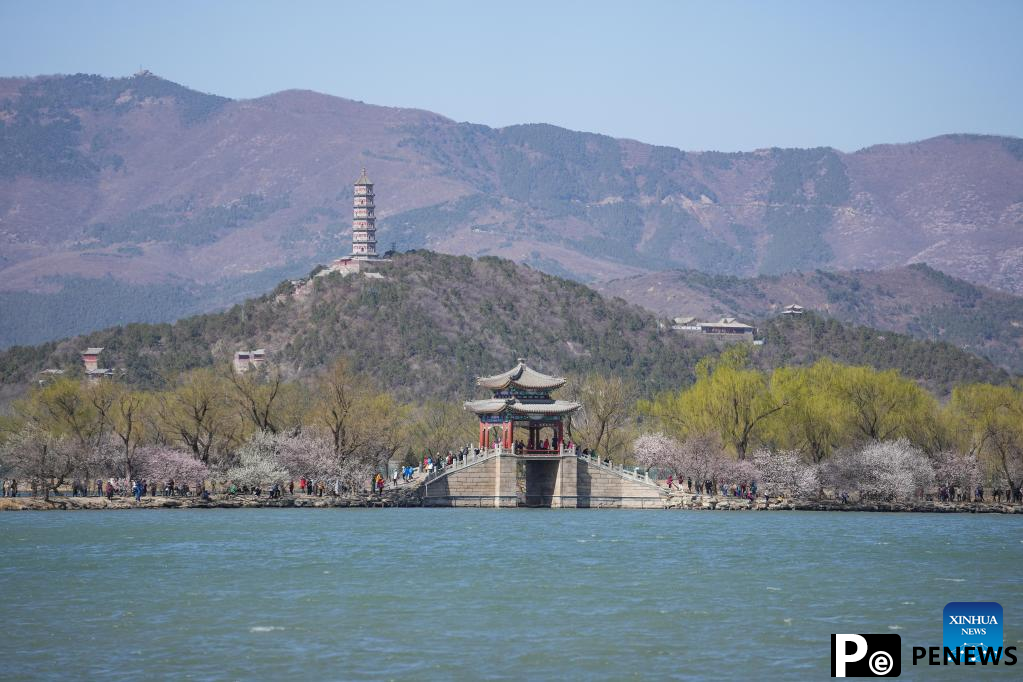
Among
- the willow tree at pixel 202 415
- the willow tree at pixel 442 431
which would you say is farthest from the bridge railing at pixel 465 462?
the willow tree at pixel 442 431

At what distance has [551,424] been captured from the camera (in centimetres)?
10231

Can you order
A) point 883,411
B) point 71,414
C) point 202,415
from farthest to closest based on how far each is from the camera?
1. point 883,411
2. point 71,414
3. point 202,415

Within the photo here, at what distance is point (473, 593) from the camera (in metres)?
57.8

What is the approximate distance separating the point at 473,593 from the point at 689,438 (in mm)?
45889

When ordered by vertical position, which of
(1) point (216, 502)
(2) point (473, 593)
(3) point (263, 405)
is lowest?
(2) point (473, 593)

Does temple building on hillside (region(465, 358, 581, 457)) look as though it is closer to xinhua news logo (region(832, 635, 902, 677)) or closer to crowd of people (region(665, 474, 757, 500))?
crowd of people (region(665, 474, 757, 500))

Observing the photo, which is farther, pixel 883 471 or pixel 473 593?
pixel 883 471

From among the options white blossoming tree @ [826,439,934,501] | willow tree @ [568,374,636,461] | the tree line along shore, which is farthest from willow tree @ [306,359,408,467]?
white blossoming tree @ [826,439,934,501]

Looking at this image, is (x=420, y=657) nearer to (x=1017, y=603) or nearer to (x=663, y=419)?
(x=1017, y=603)

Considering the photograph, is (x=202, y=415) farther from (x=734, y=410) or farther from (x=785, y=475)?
(x=785, y=475)

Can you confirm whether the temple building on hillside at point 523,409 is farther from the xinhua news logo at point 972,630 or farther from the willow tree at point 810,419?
the xinhua news logo at point 972,630

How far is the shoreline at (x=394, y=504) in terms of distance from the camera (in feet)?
295

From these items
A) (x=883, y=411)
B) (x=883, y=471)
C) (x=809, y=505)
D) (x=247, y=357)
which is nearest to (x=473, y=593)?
(x=809, y=505)

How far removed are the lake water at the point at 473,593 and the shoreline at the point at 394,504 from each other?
1750mm
